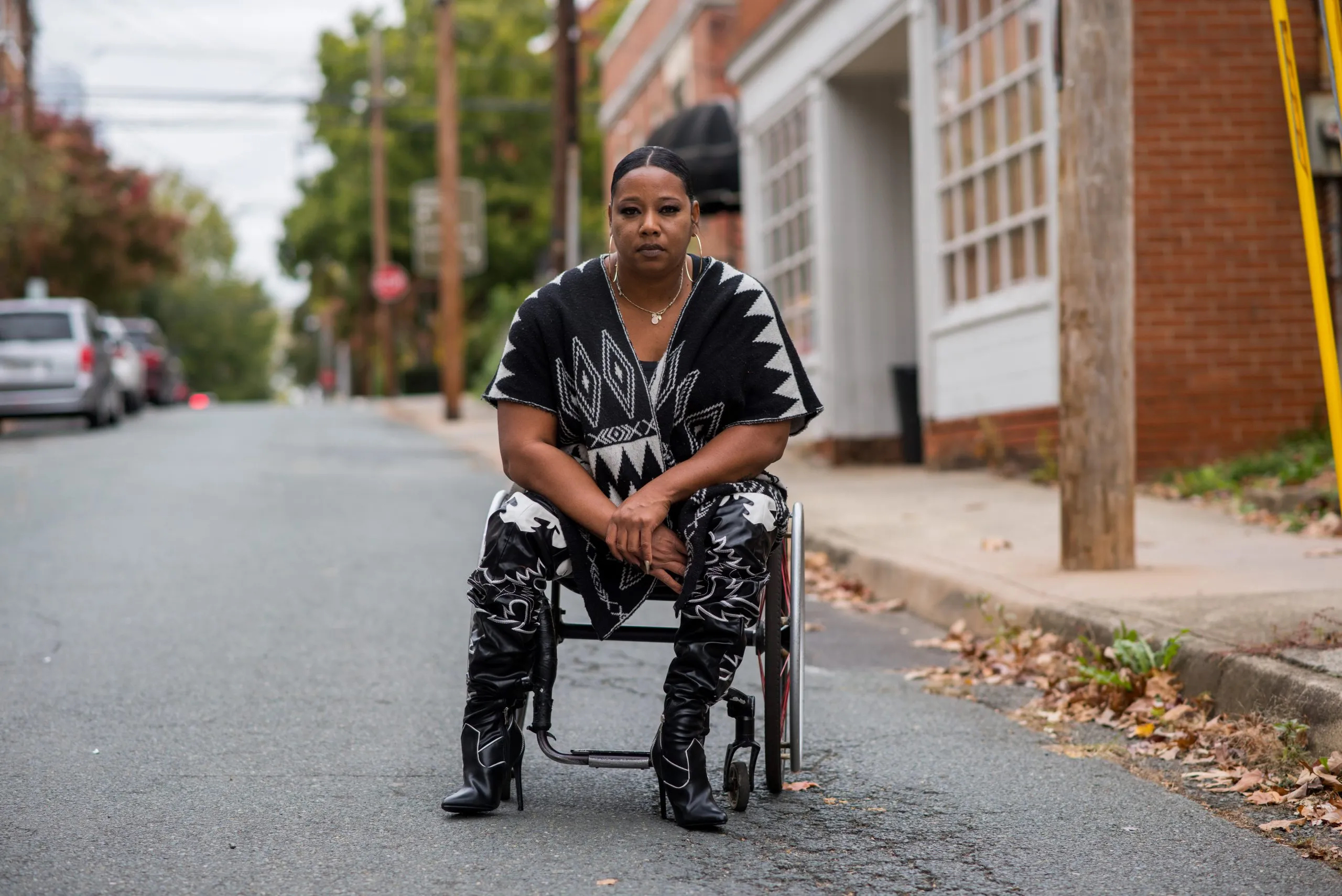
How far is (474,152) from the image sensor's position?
4612 centimetres

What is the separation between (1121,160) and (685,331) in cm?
345

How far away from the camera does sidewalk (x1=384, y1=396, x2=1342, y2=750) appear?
493cm

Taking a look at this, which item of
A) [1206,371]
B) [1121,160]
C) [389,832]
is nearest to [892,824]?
[389,832]

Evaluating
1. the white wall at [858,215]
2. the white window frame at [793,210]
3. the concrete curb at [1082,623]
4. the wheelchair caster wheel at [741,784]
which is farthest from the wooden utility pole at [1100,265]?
the white window frame at [793,210]

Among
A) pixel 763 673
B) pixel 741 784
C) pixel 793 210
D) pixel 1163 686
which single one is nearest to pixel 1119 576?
pixel 1163 686

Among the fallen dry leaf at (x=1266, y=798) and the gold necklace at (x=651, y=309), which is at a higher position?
the gold necklace at (x=651, y=309)

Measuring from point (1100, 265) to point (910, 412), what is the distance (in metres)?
6.95

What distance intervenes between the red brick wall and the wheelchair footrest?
6.68 m

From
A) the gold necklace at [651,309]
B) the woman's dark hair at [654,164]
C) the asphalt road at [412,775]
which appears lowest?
the asphalt road at [412,775]

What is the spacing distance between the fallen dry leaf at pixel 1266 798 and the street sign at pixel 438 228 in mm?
26324

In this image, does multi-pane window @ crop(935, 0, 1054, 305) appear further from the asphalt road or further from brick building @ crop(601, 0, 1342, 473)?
the asphalt road

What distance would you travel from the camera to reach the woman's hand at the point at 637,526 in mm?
3844

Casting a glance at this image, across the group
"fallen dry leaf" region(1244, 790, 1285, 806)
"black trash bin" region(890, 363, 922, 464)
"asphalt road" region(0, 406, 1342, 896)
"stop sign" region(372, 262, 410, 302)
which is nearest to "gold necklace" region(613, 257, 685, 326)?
"asphalt road" region(0, 406, 1342, 896)

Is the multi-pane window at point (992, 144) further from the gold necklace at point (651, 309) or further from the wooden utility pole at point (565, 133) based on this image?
the wooden utility pole at point (565, 133)
